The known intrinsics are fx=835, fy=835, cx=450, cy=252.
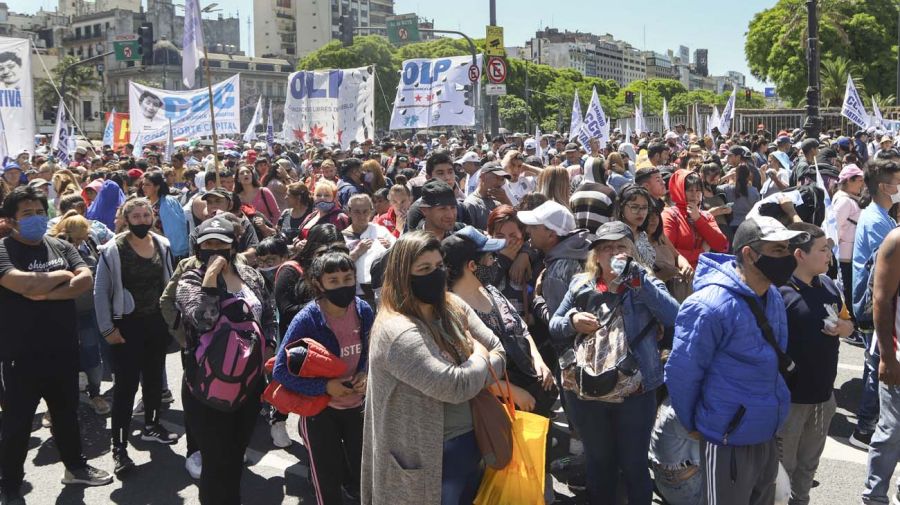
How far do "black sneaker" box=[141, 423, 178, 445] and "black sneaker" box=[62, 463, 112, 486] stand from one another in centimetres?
69

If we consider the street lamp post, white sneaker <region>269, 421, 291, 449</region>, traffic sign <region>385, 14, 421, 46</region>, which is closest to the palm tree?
the street lamp post

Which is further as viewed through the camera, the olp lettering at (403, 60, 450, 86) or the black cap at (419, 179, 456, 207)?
the olp lettering at (403, 60, 450, 86)

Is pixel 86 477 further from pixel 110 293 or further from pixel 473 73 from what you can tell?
pixel 473 73

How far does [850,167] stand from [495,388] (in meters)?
5.06

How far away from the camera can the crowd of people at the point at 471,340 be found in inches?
131

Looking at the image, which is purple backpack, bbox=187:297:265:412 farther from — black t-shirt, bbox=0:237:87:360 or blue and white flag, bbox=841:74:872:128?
blue and white flag, bbox=841:74:872:128

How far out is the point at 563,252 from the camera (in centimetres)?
489

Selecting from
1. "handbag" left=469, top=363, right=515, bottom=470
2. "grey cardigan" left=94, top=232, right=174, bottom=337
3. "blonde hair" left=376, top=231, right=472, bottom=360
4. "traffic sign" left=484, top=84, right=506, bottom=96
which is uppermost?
"traffic sign" left=484, top=84, right=506, bottom=96

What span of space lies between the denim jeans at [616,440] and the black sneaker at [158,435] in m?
3.33

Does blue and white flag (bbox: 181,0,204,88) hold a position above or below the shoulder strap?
above

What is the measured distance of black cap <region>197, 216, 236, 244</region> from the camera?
450cm

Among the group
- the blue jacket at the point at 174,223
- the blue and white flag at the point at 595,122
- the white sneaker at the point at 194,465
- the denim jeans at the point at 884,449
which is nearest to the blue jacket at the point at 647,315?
the denim jeans at the point at 884,449

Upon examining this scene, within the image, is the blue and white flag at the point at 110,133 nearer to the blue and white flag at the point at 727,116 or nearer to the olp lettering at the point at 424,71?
the olp lettering at the point at 424,71

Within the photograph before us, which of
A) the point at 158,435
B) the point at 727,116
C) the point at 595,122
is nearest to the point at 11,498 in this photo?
the point at 158,435
